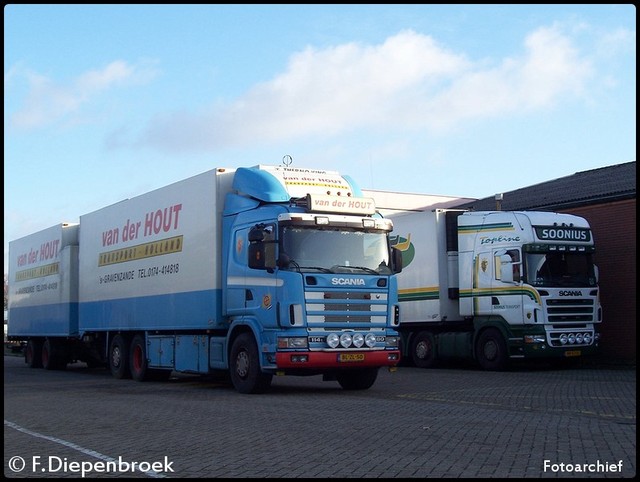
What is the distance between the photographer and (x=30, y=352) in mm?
28734

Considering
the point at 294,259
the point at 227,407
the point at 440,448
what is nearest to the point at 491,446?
the point at 440,448

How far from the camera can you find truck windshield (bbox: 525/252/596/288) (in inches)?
816

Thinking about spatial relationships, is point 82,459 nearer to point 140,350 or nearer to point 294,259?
point 294,259

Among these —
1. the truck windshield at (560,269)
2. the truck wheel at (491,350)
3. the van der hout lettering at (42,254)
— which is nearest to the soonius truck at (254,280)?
the van der hout lettering at (42,254)

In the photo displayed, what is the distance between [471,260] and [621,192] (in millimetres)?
5092

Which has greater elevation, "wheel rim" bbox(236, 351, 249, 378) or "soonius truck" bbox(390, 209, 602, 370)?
"soonius truck" bbox(390, 209, 602, 370)

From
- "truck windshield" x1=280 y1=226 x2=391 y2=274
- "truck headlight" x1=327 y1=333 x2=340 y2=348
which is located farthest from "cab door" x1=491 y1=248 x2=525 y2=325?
Answer: "truck headlight" x1=327 y1=333 x2=340 y2=348

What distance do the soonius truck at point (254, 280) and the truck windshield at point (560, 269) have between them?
5.86m

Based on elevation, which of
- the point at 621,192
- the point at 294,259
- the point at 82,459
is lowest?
the point at 82,459

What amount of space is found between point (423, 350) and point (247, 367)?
9420 mm

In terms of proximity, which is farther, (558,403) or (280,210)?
(280,210)

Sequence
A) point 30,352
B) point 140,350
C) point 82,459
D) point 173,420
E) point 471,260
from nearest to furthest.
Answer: point 82,459, point 173,420, point 140,350, point 471,260, point 30,352

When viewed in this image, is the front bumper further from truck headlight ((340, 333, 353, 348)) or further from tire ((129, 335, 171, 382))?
tire ((129, 335, 171, 382))

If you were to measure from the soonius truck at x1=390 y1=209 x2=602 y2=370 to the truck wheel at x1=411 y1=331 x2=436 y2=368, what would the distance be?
46 millimetres
